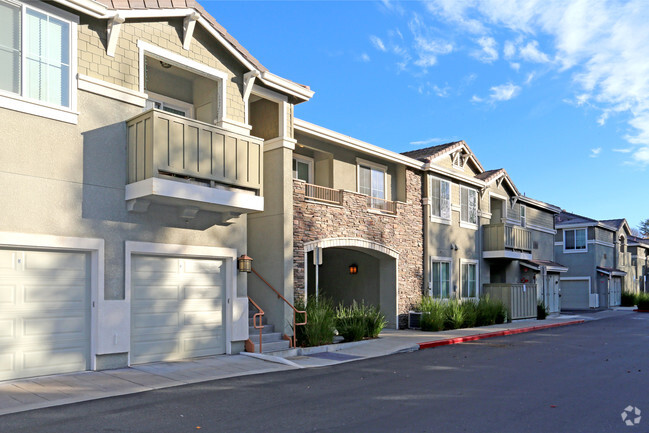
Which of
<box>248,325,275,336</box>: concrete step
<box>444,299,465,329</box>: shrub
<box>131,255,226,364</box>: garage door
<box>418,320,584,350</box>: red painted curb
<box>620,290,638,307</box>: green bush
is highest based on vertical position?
<box>131,255,226,364</box>: garage door

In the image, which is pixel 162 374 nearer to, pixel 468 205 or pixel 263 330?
pixel 263 330

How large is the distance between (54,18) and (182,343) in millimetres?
6959

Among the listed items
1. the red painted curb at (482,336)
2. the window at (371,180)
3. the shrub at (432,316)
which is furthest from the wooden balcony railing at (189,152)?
the shrub at (432,316)

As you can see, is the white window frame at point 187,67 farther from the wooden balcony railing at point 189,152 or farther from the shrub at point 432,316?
the shrub at point 432,316

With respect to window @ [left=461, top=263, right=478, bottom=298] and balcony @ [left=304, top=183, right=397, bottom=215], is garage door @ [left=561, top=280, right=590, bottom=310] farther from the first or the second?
balcony @ [left=304, top=183, right=397, bottom=215]

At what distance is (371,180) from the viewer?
21.2 m

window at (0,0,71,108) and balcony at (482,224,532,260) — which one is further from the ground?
window at (0,0,71,108)

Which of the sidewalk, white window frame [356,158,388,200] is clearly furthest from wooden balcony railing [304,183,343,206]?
the sidewalk

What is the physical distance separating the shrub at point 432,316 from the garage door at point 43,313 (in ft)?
40.9

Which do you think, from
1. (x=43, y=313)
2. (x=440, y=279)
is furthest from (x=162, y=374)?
(x=440, y=279)

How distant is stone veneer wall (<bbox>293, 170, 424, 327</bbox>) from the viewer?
16641 millimetres

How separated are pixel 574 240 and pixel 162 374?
3618 centimetres

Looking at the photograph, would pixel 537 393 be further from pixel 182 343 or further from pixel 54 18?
pixel 54 18

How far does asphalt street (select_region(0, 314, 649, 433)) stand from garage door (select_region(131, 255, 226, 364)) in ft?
7.81
